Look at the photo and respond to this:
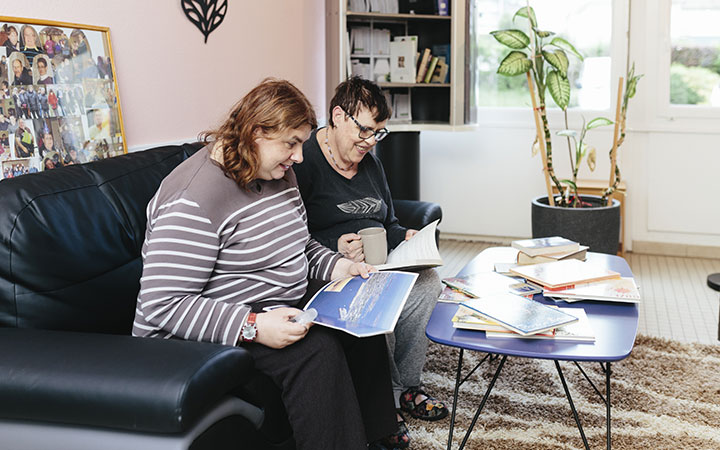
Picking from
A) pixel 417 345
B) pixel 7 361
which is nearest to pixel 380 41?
pixel 417 345

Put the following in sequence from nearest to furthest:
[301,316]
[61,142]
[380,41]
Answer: [301,316]
[61,142]
[380,41]

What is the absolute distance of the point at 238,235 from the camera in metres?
1.72

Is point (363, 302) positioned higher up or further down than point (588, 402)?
higher up

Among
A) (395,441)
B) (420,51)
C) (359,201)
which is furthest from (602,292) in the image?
(420,51)

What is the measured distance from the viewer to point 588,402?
2.40 meters

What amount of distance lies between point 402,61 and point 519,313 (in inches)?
106

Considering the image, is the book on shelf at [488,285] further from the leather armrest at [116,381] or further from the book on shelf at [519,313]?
the leather armrest at [116,381]

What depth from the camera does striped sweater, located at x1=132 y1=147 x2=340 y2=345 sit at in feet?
5.15

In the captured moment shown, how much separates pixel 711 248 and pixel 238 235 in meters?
3.54

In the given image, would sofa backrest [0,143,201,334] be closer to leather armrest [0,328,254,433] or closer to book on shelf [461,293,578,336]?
leather armrest [0,328,254,433]

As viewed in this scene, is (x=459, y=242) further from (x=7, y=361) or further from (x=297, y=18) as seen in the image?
(x=7, y=361)

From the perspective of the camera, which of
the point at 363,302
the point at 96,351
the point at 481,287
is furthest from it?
the point at 481,287

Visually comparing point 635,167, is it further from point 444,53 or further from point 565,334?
point 565,334

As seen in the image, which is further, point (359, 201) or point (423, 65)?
point (423, 65)
